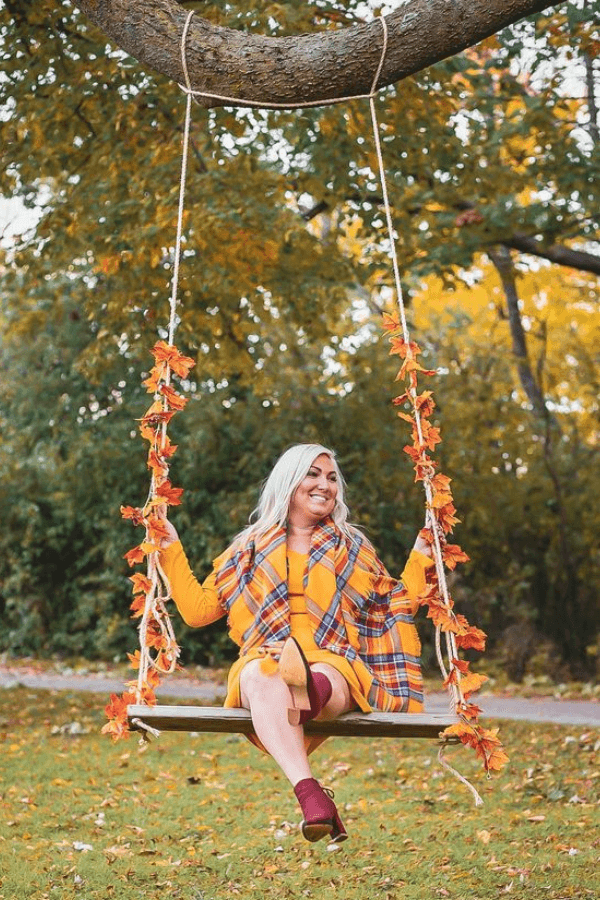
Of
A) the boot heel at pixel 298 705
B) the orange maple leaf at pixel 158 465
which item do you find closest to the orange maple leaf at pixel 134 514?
the orange maple leaf at pixel 158 465

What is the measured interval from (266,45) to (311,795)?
2.32m

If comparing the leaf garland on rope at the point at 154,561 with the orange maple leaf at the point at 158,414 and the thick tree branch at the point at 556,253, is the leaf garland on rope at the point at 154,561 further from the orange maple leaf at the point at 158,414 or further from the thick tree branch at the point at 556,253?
the thick tree branch at the point at 556,253

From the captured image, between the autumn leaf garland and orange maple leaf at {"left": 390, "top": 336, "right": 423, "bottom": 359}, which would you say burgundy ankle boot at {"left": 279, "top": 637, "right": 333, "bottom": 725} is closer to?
the autumn leaf garland

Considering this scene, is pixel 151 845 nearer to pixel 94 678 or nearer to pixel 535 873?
pixel 535 873

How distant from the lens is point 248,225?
7.64 meters

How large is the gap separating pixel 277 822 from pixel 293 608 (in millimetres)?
1826

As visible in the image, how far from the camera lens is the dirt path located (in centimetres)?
823

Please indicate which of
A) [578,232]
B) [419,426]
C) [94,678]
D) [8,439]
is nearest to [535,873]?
[419,426]

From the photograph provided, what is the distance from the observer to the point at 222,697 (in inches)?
347

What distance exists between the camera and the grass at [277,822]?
4273 millimetres

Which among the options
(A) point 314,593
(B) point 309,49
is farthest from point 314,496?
(B) point 309,49

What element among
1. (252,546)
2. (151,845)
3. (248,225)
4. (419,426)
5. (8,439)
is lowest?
(151,845)

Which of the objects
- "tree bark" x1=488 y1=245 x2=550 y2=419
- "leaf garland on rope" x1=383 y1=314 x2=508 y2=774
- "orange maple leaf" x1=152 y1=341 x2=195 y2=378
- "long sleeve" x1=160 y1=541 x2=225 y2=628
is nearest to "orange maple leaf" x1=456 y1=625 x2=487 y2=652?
"leaf garland on rope" x1=383 y1=314 x2=508 y2=774

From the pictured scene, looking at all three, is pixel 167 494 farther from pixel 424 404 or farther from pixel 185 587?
pixel 424 404
